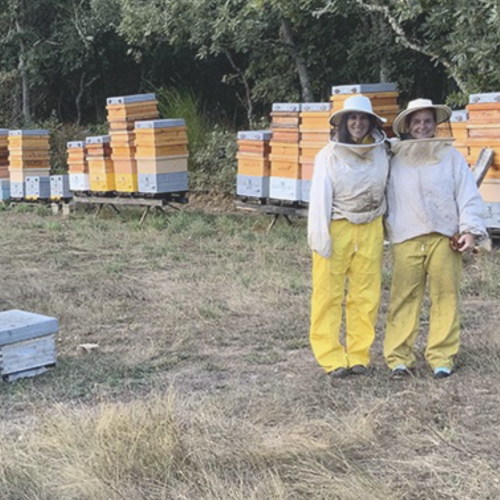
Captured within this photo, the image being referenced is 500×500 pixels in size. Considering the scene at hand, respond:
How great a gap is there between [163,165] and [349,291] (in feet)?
22.7

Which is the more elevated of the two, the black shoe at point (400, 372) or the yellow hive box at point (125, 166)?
the yellow hive box at point (125, 166)

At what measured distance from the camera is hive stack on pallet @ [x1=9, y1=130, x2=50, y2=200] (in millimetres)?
13578

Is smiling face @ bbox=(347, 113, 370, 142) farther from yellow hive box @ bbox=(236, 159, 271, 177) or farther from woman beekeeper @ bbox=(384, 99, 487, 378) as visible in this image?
yellow hive box @ bbox=(236, 159, 271, 177)

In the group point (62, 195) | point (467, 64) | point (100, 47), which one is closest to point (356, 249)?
point (467, 64)

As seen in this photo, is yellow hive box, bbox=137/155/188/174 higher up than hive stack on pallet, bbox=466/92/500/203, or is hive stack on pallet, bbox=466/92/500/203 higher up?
hive stack on pallet, bbox=466/92/500/203

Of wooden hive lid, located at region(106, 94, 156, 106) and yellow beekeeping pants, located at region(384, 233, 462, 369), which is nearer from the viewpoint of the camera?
yellow beekeeping pants, located at region(384, 233, 462, 369)

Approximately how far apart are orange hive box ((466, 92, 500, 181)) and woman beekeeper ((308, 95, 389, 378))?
360cm

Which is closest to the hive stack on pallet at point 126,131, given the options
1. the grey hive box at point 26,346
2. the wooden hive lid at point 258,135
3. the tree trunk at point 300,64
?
the wooden hive lid at point 258,135

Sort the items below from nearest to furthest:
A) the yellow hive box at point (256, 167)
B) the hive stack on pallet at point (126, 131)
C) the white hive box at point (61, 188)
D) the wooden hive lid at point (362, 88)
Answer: the wooden hive lid at point (362, 88) < the yellow hive box at point (256, 167) < the hive stack on pallet at point (126, 131) < the white hive box at point (61, 188)

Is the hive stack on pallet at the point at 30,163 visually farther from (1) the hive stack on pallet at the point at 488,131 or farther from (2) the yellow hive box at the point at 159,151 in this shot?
(1) the hive stack on pallet at the point at 488,131

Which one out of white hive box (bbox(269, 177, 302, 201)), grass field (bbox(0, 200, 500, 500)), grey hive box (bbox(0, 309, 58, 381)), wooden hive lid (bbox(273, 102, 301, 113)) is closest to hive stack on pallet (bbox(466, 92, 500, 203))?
grass field (bbox(0, 200, 500, 500))

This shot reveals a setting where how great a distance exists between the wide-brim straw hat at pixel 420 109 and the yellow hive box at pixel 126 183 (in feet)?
24.1

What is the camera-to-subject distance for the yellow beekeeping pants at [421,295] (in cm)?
449

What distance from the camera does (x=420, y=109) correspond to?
443cm
